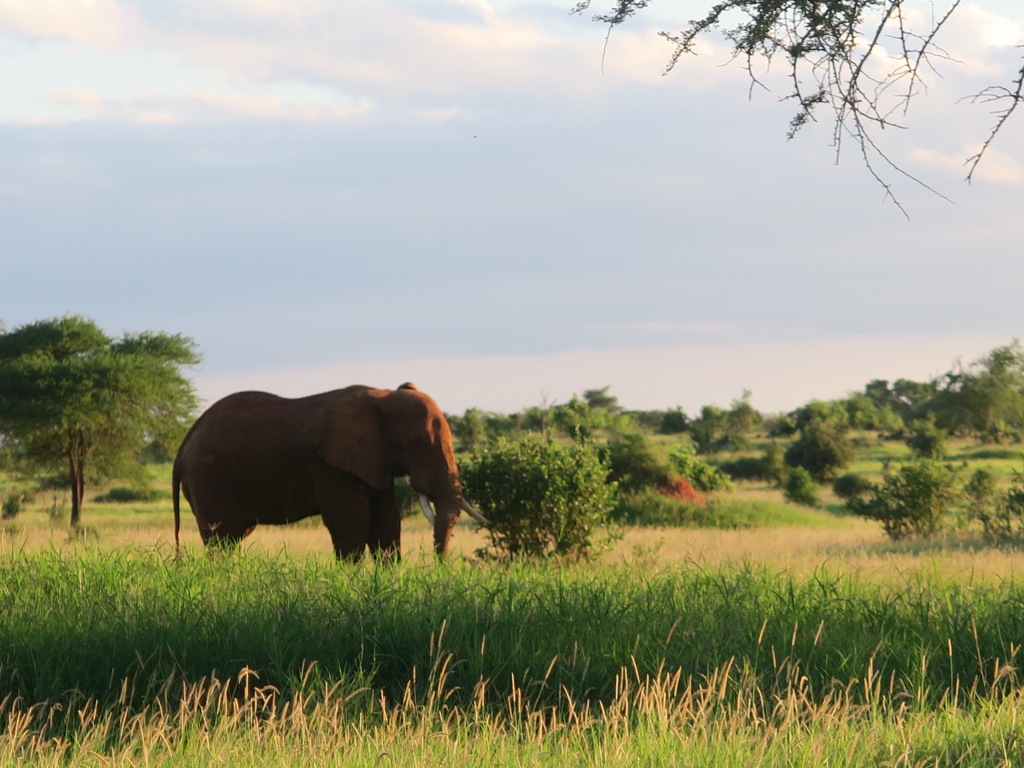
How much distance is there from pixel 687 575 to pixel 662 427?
61.9m

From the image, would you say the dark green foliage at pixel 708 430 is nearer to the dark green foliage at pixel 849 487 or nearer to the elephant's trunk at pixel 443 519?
the dark green foliage at pixel 849 487

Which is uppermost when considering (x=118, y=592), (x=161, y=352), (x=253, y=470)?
(x=161, y=352)

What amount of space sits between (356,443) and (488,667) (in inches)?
215

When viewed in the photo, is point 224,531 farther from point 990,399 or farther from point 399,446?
point 990,399

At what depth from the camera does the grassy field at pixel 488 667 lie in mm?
4863

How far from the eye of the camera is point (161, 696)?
6.72 meters

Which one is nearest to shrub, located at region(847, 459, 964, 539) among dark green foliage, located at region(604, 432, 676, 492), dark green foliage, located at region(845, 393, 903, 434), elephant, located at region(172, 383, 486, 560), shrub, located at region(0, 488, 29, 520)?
dark green foliage, located at region(604, 432, 676, 492)

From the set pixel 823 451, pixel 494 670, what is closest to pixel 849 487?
pixel 823 451

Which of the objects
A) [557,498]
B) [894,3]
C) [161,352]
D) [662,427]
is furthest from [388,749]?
[662,427]

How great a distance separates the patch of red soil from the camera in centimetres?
3116

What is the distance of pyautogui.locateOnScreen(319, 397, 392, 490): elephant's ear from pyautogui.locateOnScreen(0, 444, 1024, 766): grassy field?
2.11 meters

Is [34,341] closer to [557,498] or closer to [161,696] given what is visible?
[557,498]

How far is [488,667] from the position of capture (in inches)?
264

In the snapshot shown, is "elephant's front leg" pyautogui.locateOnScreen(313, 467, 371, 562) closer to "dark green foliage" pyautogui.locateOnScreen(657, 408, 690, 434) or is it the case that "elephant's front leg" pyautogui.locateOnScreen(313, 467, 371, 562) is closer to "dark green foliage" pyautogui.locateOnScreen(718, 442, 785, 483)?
"dark green foliage" pyautogui.locateOnScreen(718, 442, 785, 483)
